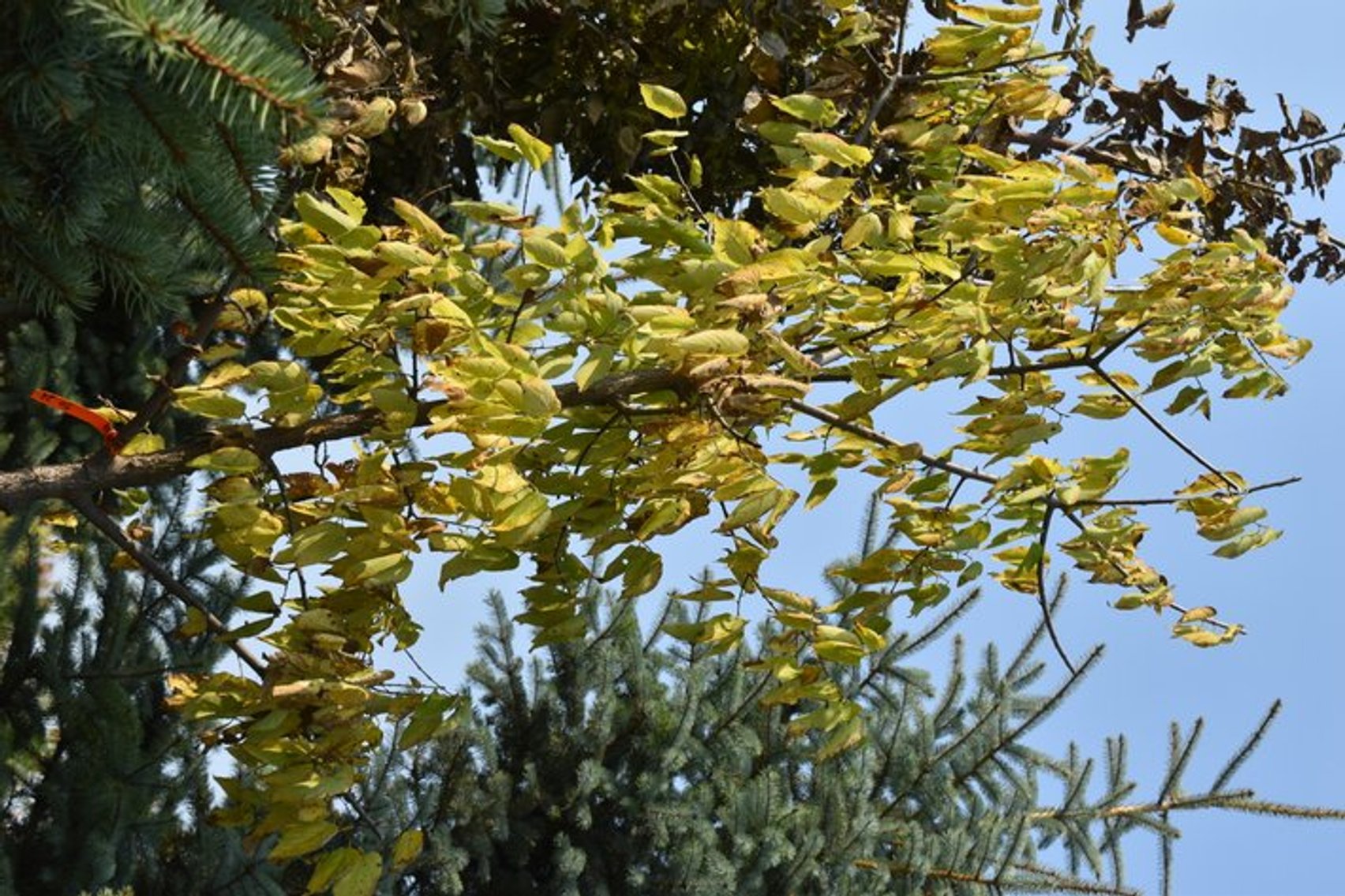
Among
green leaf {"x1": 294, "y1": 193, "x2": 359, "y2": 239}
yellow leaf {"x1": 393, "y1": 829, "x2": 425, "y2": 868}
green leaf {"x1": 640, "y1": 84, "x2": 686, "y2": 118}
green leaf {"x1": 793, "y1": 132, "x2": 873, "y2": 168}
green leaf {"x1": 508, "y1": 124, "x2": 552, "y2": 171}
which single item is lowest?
yellow leaf {"x1": 393, "y1": 829, "x2": 425, "y2": 868}

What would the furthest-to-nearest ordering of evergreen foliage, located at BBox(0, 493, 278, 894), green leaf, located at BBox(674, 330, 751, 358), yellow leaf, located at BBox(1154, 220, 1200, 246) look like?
evergreen foliage, located at BBox(0, 493, 278, 894), yellow leaf, located at BBox(1154, 220, 1200, 246), green leaf, located at BBox(674, 330, 751, 358)

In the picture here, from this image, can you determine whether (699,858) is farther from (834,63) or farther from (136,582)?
(834,63)

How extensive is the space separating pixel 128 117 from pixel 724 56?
2.52m

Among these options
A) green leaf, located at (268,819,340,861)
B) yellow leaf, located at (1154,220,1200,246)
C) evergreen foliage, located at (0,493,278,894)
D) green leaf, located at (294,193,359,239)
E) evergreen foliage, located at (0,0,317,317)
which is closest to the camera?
evergreen foliage, located at (0,0,317,317)

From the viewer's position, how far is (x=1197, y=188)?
132 inches

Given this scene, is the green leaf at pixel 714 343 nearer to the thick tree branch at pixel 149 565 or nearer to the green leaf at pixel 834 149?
the green leaf at pixel 834 149

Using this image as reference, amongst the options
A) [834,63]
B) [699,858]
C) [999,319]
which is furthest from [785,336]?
[699,858]

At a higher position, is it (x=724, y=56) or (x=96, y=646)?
(x=724, y=56)

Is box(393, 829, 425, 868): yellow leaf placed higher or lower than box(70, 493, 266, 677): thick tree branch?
lower

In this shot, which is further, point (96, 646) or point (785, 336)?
point (96, 646)

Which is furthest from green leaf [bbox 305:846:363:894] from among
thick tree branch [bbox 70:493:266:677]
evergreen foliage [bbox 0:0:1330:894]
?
thick tree branch [bbox 70:493:266:677]

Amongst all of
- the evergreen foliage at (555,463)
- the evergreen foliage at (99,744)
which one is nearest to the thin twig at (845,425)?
the evergreen foliage at (555,463)

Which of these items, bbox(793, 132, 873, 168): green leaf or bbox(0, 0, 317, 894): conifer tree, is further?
bbox(793, 132, 873, 168): green leaf

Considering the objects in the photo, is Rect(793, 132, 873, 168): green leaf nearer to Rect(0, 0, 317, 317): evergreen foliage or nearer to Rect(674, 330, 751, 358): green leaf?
Rect(674, 330, 751, 358): green leaf
